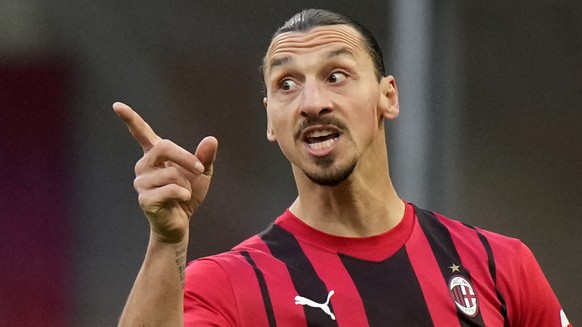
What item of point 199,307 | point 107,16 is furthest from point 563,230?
point 199,307

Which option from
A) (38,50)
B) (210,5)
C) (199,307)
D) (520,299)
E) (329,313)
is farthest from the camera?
(210,5)

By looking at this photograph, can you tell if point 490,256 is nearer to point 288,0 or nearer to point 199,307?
point 199,307

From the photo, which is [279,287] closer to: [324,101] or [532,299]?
[324,101]

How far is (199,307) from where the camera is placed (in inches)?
77.0

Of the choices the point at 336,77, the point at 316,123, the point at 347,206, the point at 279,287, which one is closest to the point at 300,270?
the point at 279,287

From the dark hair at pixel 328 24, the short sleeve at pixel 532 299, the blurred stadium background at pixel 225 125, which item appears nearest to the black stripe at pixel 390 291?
the short sleeve at pixel 532 299

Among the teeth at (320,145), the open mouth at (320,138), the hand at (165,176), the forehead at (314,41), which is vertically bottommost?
the hand at (165,176)

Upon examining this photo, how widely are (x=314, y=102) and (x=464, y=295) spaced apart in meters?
0.53

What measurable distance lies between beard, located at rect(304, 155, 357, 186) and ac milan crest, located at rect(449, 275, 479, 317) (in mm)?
332

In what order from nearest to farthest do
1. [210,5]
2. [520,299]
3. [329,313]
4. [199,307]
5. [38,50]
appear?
1. [199,307]
2. [329,313]
3. [520,299]
4. [38,50]
5. [210,5]

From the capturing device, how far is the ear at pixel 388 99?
2.36 m

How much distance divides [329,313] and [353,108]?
450 millimetres

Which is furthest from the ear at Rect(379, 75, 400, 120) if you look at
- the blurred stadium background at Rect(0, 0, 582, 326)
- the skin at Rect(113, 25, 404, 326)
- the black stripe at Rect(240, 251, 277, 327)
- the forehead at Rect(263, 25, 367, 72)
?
the blurred stadium background at Rect(0, 0, 582, 326)

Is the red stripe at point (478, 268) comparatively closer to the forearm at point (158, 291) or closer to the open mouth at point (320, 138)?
the open mouth at point (320, 138)
